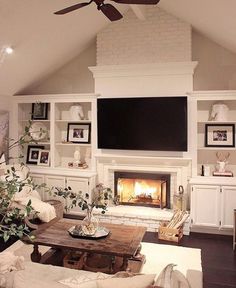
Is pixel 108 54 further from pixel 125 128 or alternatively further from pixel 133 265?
pixel 133 265

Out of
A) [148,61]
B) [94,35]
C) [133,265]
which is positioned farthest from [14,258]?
[94,35]

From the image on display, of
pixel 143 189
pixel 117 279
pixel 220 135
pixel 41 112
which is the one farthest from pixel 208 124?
pixel 117 279

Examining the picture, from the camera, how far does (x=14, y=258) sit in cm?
245

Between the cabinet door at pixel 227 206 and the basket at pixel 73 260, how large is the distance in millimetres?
2373

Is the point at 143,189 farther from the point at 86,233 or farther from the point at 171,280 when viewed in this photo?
the point at 171,280

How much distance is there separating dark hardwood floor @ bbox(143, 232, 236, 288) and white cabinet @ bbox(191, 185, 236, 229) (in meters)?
0.22

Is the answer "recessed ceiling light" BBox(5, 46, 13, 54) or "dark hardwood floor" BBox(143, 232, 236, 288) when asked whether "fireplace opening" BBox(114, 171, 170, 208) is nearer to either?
"dark hardwood floor" BBox(143, 232, 236, 288)

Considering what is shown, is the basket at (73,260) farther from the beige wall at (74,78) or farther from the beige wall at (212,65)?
the beige wall at (212,65)

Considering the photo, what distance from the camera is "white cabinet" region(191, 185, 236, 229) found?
458cm

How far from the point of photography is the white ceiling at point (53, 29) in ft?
12.1

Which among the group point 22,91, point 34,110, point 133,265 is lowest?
point 133,265

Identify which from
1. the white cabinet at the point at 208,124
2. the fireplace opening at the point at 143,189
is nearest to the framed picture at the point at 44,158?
the fireplace opening at the point at 143,189

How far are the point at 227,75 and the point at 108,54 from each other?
219cm

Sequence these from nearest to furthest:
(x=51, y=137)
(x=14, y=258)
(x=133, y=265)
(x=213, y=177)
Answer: (x=14, y=258) < (x=133, y=265) < (x=213, y=177) < (x=51, y=137)
